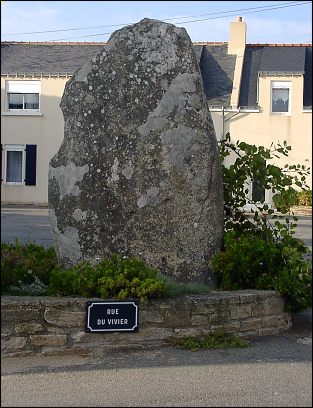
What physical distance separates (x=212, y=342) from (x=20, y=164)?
23.1m

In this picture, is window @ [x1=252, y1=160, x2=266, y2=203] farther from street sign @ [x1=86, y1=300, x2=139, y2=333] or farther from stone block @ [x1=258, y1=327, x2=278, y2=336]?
street sign @ [x1=86, y1=300, x2=139, y2=333]

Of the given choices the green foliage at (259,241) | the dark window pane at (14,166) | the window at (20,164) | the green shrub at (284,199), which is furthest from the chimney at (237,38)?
the green shrub at (284,199)

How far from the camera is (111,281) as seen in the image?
625cm

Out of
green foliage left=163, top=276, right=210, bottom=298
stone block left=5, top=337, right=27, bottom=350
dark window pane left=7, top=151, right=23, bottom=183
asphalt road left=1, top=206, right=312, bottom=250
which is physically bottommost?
stone block left=5, top=337, right=27, bottom=350

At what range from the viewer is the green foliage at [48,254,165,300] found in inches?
244

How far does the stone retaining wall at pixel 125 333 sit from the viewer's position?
19.4ft

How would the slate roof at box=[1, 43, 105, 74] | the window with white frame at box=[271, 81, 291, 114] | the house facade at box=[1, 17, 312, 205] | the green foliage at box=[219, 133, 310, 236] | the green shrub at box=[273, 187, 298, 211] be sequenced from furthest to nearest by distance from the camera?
1. the slate roof at box=[1, 43, 105, 74]
2. the window with white frame at box=[271, 81, 291, 114]
3. the house facade at box=[1, 17, 312, 205]
4. the green foliage at box=[219, 133, 310, 236]
5. the green shrub at box=[273, 187, 298, 211]

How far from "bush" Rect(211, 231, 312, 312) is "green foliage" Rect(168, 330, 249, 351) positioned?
0.76 m

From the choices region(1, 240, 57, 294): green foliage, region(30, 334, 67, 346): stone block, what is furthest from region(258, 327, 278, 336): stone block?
region(1, 240, 57, 294): green foliage

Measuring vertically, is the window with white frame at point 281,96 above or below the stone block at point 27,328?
above

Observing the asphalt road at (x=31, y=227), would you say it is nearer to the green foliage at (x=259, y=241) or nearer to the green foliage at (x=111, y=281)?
the green foliage at (x=259, y=241)

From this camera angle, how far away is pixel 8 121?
2811cm

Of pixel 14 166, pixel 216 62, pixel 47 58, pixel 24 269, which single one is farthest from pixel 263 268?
pixel 14 166

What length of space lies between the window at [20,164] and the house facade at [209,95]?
0.04 m
